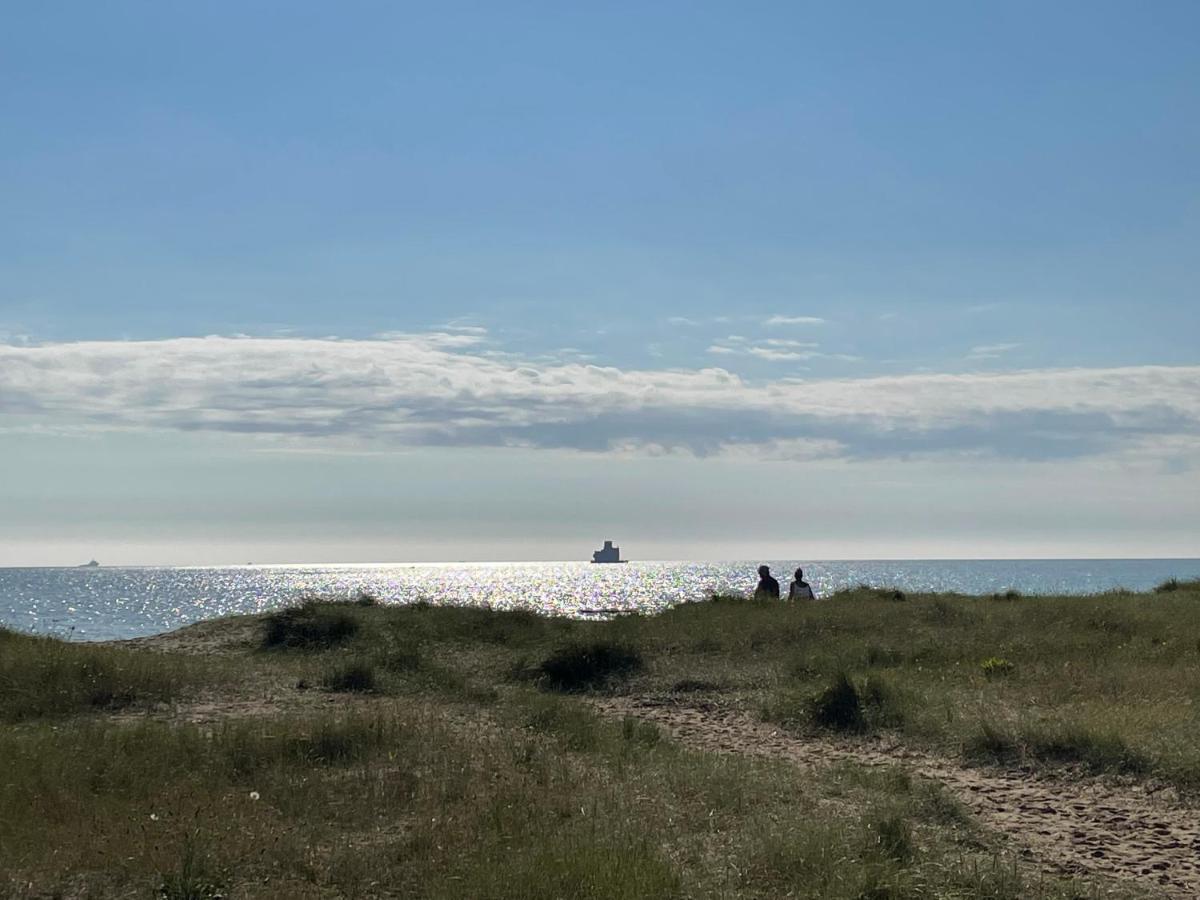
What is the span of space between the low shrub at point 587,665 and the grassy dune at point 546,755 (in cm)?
6

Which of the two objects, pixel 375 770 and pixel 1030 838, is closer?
pixel 1030 838

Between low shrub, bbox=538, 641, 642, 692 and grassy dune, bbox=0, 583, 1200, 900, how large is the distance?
0.06m

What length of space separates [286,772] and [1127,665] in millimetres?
15234

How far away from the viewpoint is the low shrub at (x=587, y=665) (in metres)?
20.7

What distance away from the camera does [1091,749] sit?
44.2 ft

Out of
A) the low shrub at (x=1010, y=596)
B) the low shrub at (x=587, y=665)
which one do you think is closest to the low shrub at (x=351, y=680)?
the low shrub at (x=587, y=665)

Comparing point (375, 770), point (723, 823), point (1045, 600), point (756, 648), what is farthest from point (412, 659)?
point (1045, 600)

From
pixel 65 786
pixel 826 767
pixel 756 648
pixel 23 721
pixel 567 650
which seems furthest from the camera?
pixel 756 648

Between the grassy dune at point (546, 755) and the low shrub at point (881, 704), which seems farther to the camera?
the low shrub at point (881, 704)

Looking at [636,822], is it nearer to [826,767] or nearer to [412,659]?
[826,767]

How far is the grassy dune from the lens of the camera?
27.8 ft

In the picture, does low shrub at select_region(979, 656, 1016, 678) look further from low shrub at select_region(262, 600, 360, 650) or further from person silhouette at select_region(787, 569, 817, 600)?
low shrub at select_region(262, 600, 360, 650)

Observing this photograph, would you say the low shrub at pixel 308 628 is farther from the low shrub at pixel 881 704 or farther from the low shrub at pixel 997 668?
the low shrub at pixel 997 668

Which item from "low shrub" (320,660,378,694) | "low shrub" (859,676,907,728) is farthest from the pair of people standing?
"low shrub" (320,660,378,694)
